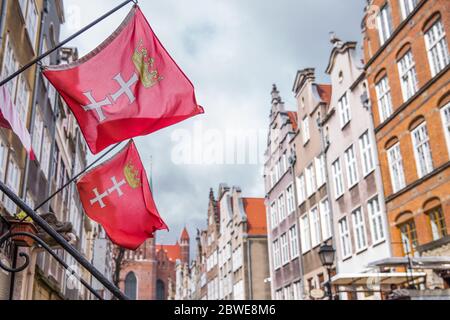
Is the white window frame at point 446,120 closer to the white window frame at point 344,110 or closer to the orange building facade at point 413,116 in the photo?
the orange building facade at point 413,116

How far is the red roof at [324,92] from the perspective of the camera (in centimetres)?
2847

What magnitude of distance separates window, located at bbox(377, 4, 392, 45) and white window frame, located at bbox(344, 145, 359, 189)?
4.93 meters

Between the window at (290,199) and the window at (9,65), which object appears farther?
the window at (290,199)

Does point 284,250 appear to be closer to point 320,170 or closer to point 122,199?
point 320,170

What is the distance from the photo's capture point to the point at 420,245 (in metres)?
16.5

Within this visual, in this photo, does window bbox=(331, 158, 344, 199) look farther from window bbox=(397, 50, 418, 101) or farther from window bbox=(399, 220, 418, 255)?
window bbox=(397, 50, 418, 101)

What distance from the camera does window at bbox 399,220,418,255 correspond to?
17.5 m

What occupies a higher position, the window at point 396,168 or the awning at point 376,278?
the window at point 396,168

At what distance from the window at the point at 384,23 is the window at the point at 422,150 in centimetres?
459

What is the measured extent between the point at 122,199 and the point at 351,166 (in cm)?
1702

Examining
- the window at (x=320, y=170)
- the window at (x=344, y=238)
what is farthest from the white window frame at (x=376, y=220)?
the window at (x=320, y=170)

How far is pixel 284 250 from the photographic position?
32.1m

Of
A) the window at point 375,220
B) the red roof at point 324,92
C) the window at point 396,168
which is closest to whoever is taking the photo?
the window at point 396,168

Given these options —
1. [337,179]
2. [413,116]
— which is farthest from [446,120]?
[337,179]
